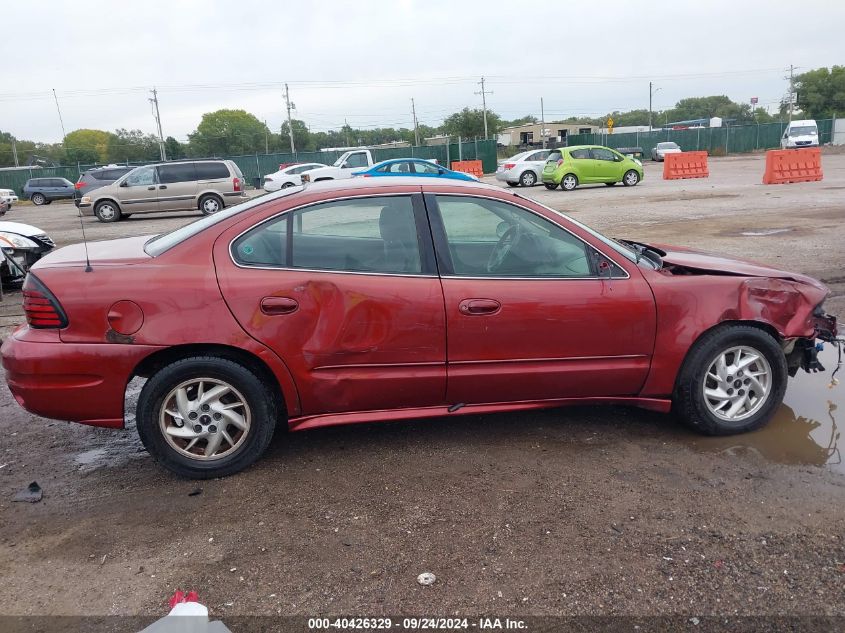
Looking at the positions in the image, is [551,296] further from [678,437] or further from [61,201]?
[61,201]

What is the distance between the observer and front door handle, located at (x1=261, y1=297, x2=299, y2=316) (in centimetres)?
368

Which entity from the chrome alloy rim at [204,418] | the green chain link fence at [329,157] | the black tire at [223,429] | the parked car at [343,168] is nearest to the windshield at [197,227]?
the black tire at [223,429]

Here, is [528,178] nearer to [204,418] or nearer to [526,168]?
[526,168]

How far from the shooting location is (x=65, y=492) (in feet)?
12.5

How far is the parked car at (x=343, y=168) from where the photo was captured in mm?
26125

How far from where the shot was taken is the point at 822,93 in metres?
78.6

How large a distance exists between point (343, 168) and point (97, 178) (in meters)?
9.46

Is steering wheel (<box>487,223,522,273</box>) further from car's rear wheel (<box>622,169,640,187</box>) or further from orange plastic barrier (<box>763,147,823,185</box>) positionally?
car's rear wheel (<box>622,169,640,187</box>)

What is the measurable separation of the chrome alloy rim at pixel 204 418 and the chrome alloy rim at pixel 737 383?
2.68 m

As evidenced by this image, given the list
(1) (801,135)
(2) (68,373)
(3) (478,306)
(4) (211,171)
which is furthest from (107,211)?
(1) (801,135)

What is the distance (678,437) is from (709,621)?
174cm

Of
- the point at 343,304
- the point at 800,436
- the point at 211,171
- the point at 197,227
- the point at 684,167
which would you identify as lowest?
the point at 800,436

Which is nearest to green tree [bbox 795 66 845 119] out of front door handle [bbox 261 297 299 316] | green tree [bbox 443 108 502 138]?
green tree [bbox 443 108 502 138]

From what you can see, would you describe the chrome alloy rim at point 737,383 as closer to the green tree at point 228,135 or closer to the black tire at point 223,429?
the black tire at point 223,429
